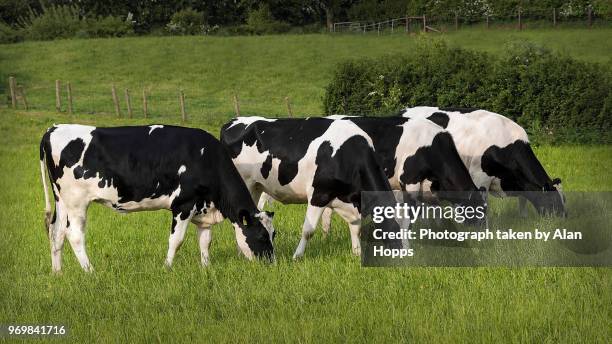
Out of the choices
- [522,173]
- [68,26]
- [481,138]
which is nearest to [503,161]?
[522,173]

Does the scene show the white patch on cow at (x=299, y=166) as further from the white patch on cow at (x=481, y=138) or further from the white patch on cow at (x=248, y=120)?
the white patch on cow at (x=481, y=138)

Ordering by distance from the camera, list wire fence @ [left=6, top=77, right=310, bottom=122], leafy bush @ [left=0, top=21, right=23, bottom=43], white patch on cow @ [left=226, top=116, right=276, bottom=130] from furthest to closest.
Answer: leafy bush @ [left=0, top=21, right=23, bottom=43]
wire fence @ [left=6, top=77, right=310, bottom=122]
white patch on cow @ [left=226, top=116, right=276, bottom=130]

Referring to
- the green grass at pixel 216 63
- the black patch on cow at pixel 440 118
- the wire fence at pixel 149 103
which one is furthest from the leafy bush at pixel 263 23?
the black patch on cow at pixel 440 118

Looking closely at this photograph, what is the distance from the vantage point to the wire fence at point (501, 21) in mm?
62094

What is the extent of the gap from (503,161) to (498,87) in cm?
1370

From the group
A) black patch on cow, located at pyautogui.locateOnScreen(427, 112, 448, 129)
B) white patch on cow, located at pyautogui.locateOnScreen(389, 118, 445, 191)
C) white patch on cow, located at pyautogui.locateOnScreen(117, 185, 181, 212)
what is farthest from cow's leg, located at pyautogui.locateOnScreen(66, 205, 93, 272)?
black patch on cow, located at pyautogui.locateOnScreen(427, 112, 448, 129)

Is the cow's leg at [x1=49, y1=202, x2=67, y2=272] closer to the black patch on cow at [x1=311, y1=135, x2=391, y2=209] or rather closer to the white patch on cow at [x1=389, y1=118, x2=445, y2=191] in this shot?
the black patch on cow at [x1=311, y1=135, x2=391, y2=209]

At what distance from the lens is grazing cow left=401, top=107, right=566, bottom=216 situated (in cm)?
1593

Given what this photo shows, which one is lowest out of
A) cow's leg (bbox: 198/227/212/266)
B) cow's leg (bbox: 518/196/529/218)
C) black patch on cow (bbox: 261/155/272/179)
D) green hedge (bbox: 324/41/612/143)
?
green hedge (bbox: 324/41/612/143)

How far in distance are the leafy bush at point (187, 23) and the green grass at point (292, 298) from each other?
5895 cm

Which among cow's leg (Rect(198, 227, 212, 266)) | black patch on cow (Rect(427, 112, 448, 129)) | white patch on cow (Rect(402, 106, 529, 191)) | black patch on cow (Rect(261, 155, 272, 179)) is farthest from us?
black patch on cow (Rect(427, 112, 448, 129))

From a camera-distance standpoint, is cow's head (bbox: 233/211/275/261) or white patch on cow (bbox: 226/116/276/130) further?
white patch on cow (bbox: 226/116/276/130)

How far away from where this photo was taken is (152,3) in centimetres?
7531

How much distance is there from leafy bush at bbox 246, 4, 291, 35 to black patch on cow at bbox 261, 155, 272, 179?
58.0 meters
